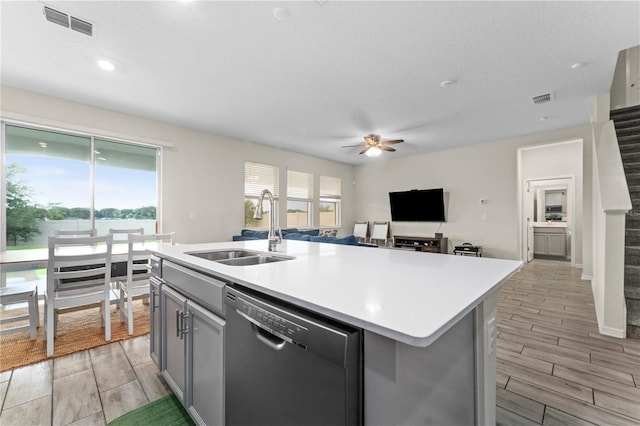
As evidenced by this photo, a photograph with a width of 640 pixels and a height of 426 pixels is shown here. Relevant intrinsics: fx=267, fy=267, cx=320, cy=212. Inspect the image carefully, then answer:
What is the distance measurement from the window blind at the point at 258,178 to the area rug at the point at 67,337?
10.1 ft

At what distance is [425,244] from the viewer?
630cm

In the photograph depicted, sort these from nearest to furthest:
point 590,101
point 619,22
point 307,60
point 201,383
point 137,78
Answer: point 201,383, point 619,22, point 307,60, point 137,78, point 590,101

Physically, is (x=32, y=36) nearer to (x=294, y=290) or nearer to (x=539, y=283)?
(x=294, y=290)

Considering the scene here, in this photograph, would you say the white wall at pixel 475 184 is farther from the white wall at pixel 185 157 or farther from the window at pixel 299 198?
the white wall at pixel 185 157

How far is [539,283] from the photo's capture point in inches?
171

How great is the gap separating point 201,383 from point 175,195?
12.8ft

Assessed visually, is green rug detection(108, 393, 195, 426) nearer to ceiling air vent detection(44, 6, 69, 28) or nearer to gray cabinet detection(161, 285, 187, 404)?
gray cabinet detection(161, 285, 187, 404)

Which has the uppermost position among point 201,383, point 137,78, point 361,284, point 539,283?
point 137,78

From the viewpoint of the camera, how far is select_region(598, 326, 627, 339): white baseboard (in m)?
2.48

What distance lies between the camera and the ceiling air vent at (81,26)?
212 centimetres

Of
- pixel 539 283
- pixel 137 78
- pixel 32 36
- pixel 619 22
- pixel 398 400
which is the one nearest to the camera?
pixel 398 400

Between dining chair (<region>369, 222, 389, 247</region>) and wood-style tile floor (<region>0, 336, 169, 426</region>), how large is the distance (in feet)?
19.8

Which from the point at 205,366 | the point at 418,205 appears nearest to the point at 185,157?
the point at 205,366

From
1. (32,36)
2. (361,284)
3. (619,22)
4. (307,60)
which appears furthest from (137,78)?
(619,22)
